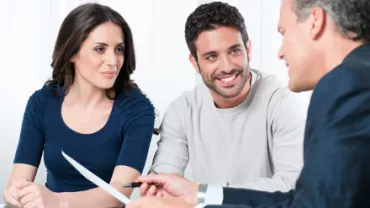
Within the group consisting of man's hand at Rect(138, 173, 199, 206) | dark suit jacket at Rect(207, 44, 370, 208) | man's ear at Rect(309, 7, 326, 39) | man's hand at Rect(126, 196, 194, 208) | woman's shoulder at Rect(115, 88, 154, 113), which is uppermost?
man's ear at Rect(309, 7, 326, 39)

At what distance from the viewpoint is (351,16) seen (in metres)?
1.00

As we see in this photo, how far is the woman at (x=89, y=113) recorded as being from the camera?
6.28 feet

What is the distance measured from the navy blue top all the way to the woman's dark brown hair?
0.08 meters

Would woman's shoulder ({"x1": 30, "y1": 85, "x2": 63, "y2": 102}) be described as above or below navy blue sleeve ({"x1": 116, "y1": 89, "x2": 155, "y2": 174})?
above

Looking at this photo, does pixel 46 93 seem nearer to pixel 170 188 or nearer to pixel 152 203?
pixel 170 188

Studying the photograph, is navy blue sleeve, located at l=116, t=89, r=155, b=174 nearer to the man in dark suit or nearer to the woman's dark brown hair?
the woman's dark brown hair

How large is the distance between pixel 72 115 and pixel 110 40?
0.32 metres

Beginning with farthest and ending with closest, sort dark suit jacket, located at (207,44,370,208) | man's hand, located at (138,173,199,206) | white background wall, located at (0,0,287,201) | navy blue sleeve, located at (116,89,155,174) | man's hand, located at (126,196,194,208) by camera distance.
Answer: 1. white background wall, located at (0,0,287,201)
2. navy blue sleeve, located at (116,89,155,174)
3. man's hand, located at (138,173,199,206)
4. man's hand, located at (126,196,194,208)
5. dark suit jacket, located at (207,44,370,208)

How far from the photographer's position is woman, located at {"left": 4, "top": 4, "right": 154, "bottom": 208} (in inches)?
75.3

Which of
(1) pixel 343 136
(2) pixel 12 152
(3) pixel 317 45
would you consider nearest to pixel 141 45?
(2) pixel 12 152

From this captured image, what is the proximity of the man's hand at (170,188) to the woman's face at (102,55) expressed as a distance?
55 cm

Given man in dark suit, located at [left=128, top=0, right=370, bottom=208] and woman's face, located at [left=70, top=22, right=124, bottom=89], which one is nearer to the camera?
man in dark suit, located at [left=128, top=0, right=370, bottom=208]

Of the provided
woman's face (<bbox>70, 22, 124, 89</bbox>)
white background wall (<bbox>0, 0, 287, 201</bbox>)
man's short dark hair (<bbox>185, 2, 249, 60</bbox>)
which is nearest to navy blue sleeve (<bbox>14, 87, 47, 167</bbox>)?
woman's face (<bbox>70, 22, 124, 89</bbox>)

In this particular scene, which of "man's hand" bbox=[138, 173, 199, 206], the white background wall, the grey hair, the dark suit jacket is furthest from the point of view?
the white background wall
